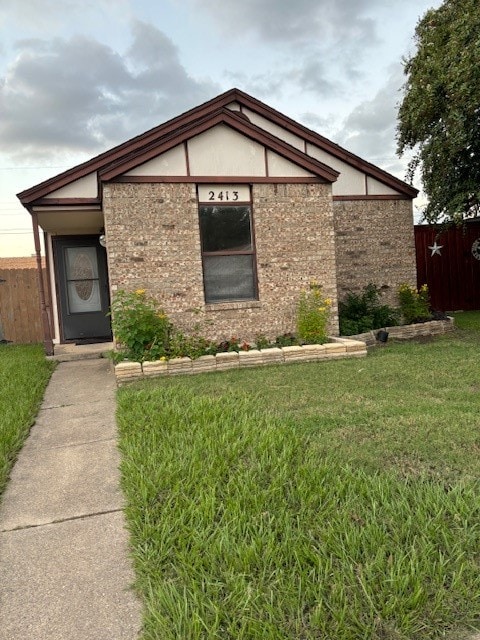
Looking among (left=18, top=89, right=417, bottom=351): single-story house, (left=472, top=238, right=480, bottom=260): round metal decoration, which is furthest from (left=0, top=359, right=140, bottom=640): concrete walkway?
(left=472, top=238, right=480, bottom=260): round metal decoration

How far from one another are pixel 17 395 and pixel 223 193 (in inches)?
173

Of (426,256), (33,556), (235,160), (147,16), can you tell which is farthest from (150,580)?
(426,256)

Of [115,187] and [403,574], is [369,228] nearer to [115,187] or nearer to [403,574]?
[115,187]

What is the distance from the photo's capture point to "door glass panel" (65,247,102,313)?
34.2ft

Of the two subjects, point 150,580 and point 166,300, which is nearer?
point 150,580

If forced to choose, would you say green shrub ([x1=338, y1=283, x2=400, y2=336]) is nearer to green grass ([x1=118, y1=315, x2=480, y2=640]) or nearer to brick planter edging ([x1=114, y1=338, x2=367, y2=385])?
brick planter edging ([x1=114, y1=338, x2=367, y2=385])

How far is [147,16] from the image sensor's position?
751 cm

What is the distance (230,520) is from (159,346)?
15.3ft

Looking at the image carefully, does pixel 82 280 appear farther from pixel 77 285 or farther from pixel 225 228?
pixel 225 228

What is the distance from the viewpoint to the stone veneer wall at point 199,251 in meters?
7.14

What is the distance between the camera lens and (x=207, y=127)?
7285 mm

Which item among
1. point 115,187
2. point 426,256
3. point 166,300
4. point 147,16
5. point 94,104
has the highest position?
point 94,104

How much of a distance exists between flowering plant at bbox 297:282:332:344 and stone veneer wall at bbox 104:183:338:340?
140 mm

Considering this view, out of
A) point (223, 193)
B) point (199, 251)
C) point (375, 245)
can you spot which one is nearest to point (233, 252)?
point (199, 251)
